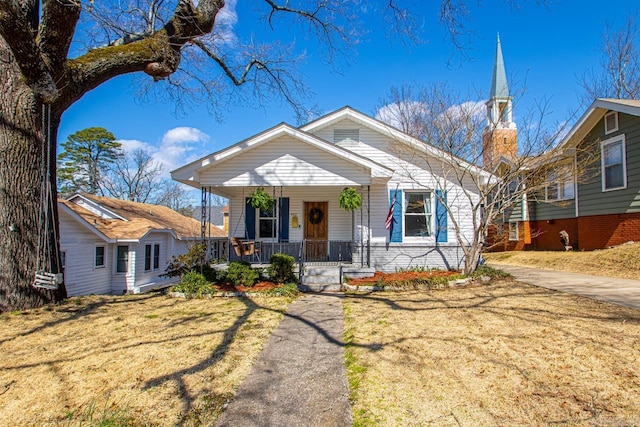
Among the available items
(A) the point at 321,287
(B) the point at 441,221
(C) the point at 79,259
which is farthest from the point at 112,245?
(B) the point at 441,221

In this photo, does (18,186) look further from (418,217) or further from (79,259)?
(79,259)

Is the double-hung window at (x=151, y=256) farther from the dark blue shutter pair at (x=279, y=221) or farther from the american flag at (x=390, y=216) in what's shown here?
the american flag at (x=390, y=216)

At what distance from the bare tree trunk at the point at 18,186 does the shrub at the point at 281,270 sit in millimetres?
5135

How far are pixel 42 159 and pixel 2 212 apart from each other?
1.12 metres

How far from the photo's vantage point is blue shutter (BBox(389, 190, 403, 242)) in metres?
12.0

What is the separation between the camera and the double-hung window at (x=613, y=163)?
12453 millimetres

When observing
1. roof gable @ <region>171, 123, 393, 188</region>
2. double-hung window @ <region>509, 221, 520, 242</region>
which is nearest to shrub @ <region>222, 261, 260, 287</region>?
roof gable @ <region>171, 123, 393, 188</region>

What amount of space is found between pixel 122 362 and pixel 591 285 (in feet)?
33.3

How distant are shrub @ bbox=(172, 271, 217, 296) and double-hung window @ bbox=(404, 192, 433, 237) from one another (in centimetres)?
692

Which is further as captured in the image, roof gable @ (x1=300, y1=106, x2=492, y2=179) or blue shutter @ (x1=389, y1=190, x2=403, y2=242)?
blue shutter @ (x1=389, y1=190, x2=403, y2=242)

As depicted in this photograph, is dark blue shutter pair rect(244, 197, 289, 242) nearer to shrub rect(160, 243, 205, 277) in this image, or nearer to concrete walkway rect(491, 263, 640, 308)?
shrub rect(160, 243, 205, 277)

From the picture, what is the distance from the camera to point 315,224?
12961mm

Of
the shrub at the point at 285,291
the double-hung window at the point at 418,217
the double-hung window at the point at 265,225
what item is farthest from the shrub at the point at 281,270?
the double-hung window at the point at 418,217

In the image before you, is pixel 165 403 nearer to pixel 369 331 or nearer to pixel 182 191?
pixel 369 331
